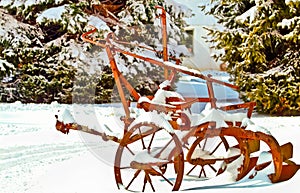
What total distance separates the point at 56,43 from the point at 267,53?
363 cm

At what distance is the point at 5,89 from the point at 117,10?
2515 mm

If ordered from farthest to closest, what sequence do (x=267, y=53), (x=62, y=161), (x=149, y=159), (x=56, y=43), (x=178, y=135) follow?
(x=56, y=43)
(x=267, y=53)
(x=62, y=161)
(x=178, y=135)
(x=149, y=159)

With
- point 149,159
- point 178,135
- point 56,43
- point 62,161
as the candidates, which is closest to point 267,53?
point 56,43

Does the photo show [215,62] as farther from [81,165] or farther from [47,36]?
[81,165]

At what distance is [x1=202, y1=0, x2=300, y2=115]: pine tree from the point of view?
679 centimetres

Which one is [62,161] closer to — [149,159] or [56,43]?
[149,159]

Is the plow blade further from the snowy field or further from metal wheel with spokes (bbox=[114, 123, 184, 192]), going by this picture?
metal wheel with spokes (bbox=[114, 123, 184, 192])

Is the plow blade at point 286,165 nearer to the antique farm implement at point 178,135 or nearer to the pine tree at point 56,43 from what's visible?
the antique farm implement at point 178,135

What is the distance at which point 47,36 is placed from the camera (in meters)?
8.66

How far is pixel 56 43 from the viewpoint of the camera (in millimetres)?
8242

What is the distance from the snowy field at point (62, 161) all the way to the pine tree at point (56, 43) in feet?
6.27

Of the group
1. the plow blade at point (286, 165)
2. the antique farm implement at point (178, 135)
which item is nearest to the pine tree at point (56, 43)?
the antique farm implement at point (178, 135)

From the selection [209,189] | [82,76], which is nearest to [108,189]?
[209,189]

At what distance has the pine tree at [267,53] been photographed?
6.79 m
